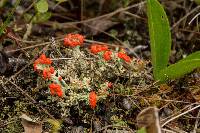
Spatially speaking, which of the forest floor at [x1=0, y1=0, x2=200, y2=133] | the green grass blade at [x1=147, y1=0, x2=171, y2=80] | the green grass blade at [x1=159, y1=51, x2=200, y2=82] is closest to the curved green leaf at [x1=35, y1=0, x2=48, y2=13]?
the forest floor at [x1=0, y1=0, x2=200, y2=133]

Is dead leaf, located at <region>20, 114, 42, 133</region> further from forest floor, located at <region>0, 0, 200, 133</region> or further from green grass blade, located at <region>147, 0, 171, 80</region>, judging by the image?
green grass blade, located at <region>147, 0, 171, 80</region>

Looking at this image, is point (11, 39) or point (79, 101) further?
point (11, 39)

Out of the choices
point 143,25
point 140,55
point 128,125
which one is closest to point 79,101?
point 128,125

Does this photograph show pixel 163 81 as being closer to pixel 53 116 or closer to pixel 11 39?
pixel 53 116

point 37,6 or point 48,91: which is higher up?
point 37,6

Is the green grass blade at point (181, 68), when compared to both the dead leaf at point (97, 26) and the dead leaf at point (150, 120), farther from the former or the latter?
the dead leaf at point (97, 26)

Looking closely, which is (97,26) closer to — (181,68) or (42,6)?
(42,6)
